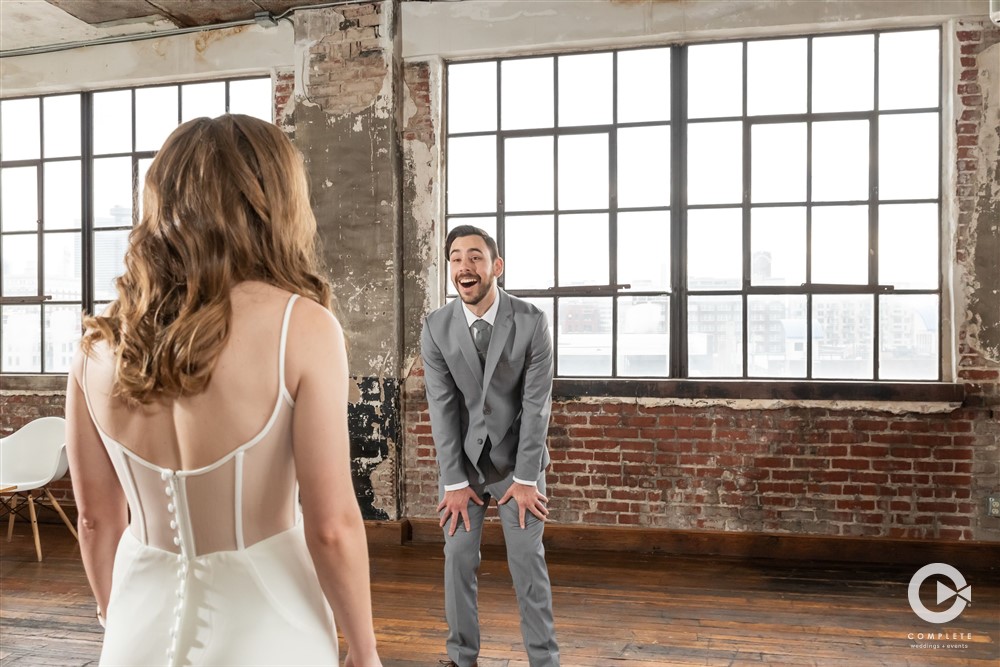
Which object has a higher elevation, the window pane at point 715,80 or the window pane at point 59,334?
the window pane at point 715,80

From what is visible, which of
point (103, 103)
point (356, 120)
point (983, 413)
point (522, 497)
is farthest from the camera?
point (103, 103)

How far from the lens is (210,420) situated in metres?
1.07

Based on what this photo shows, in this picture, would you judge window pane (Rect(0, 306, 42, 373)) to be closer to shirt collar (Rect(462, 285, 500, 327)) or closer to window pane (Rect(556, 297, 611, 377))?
window pane (Rect(556, 297, 611, 377))

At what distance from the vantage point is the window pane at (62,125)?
5.84m

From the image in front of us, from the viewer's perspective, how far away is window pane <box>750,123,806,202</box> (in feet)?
15.2

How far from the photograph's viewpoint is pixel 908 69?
449 centimetres

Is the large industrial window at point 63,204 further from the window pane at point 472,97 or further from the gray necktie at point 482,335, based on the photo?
the gray necktie at point 482,335

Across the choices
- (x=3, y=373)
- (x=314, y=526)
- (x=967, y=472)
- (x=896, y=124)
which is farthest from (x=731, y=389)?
(x=3, y=373)

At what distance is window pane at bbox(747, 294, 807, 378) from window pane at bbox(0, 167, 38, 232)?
5.40 metres

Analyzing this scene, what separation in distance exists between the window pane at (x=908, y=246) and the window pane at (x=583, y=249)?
164 cm

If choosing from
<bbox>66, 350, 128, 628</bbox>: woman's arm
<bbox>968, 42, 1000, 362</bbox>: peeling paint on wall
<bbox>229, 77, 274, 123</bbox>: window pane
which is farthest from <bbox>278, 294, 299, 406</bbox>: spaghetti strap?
<bbox>229, 77, 274, 123</bbox>: window pane

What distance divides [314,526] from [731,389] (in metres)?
3.79

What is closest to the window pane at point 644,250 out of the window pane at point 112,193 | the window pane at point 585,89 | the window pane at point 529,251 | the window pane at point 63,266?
the window pane at point 529,251

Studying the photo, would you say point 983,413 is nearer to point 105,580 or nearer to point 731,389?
point 731,389
